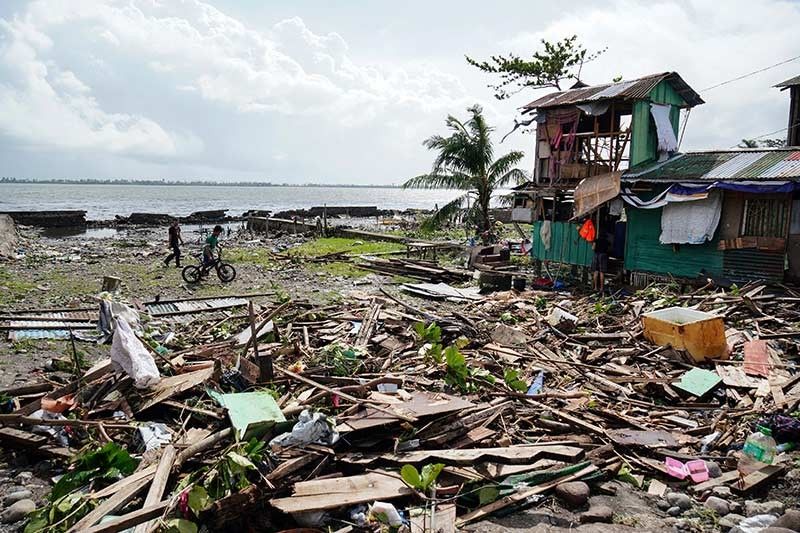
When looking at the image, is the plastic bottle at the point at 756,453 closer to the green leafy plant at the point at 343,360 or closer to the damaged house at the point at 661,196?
the green leafy plant at the point at 343,360

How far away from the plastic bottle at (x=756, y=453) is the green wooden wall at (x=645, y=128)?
1219 cm

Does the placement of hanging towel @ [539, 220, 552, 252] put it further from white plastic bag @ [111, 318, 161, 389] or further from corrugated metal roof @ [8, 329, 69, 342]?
white plastic bag @ [111, 318, 161, 389]

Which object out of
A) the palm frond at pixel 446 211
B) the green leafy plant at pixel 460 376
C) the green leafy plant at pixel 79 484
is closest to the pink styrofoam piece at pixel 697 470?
the green leafy plant at pixel 460 376

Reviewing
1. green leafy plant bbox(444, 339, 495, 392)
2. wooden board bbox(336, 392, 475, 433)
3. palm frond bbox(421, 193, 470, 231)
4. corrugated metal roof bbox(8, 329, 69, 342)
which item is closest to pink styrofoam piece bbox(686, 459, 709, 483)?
wooden board bbox(336, 392, 475, 433)

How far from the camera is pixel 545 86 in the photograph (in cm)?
2742

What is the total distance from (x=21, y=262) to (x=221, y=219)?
1276 inches

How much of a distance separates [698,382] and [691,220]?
8283 millimetres

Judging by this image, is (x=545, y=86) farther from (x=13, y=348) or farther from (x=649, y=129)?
(x=13, y=348)

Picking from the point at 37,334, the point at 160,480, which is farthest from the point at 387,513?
the point at 37,334

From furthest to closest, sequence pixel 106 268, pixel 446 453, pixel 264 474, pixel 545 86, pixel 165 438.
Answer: pixel 545 86 → pixel 106 268 → pixel 165 438 → pixel 446 453 → pixel 264 474

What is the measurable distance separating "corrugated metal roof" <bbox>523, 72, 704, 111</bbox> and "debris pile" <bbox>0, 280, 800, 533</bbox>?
8.58m

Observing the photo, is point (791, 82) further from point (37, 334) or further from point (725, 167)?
point (37, 334)

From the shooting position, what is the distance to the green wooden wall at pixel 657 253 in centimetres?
1464

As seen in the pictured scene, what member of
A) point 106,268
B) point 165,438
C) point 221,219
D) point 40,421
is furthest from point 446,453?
point 221,219
